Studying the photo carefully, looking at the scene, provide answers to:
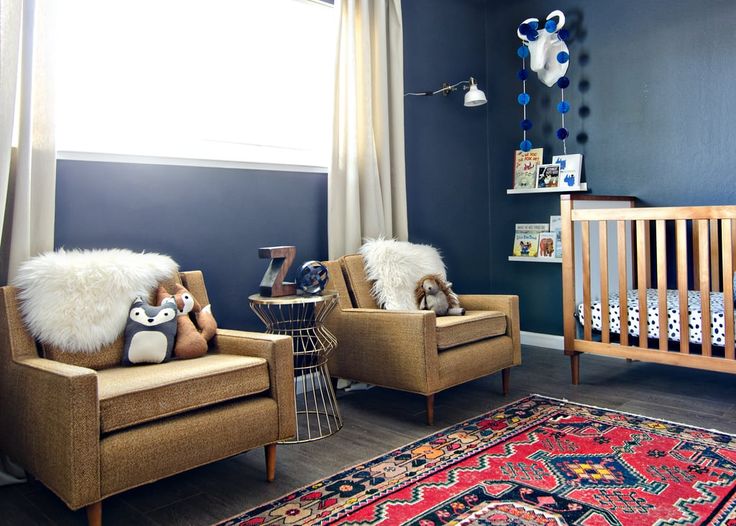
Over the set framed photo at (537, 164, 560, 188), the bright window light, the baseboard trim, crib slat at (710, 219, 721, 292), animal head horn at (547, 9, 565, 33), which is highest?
animal head horn at (547, 9, 565, 33)

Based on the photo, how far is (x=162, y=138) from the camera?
2.85m

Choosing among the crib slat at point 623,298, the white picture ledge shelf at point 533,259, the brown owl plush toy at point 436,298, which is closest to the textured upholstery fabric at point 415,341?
the brown owl plush toy at point 436,298

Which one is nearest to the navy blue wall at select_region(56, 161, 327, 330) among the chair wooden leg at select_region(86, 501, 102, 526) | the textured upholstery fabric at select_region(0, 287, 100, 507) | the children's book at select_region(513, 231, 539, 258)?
the textured upholstery fabric at select_region(0, 287, 100, 507)

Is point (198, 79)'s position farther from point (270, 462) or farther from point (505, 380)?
point (505, 380)

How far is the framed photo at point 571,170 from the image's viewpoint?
13.3ft

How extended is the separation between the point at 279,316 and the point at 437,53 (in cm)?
212

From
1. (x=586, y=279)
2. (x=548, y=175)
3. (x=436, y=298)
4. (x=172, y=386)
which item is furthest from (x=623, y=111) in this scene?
(x=172, y=386)

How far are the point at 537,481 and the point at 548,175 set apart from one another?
8.59 ft

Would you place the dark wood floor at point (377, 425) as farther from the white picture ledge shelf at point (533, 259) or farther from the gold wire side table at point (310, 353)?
the white picture ledge shelf at point (533, 259)

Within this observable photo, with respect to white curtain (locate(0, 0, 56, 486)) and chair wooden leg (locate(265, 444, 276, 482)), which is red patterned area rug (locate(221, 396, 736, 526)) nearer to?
chair wooden leg (locate(265, 444, 276, 482))

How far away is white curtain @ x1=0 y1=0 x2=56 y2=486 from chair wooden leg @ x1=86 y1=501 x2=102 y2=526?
67 centimetres

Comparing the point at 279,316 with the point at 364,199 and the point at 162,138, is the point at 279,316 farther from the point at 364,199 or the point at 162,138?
the point at 162,138

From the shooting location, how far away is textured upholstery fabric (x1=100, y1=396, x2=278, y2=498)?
5.64 feet

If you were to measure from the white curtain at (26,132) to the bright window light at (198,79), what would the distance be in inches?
4.1
